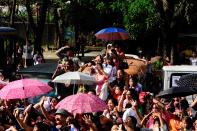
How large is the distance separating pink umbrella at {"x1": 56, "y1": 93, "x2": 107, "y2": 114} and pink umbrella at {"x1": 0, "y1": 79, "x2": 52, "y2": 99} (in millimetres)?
1137

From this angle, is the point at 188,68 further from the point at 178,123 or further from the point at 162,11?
the point at 162,11

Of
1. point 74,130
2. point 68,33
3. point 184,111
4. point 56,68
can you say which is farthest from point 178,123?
point 68,33

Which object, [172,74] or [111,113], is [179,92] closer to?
[111,113]

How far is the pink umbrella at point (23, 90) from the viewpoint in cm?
1153

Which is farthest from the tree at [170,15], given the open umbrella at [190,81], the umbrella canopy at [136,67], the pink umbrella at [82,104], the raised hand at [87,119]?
the raised hand at [87,119]

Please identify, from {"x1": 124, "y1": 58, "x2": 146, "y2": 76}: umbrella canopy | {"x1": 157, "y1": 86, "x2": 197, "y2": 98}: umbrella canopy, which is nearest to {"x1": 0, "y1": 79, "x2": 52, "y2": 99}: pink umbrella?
{"x1": 157, "y1": 86, "x2": 197, "y2": 98}: umbrella canopy

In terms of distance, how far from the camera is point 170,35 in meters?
23.5

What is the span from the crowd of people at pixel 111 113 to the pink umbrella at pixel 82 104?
0.34ft

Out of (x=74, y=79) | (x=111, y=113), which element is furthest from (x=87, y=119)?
(x=74, y=79)

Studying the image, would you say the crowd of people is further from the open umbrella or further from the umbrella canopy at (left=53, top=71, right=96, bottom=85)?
the open umbrella

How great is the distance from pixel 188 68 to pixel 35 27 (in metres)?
19.8

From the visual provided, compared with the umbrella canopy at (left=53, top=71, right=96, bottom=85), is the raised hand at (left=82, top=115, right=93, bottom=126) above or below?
below

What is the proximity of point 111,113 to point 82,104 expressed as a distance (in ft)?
2.88

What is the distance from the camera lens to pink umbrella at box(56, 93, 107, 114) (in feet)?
33.5
